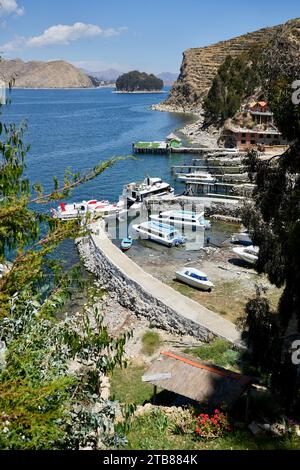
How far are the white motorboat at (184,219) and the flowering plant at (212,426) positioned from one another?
26.4 meters

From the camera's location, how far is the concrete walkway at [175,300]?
20797 mm

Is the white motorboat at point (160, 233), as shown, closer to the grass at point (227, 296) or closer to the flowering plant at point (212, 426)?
the grass at point (227, 296)

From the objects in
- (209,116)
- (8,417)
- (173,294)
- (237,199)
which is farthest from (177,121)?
(8,417)

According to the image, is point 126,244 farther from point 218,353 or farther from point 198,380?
point 198,380

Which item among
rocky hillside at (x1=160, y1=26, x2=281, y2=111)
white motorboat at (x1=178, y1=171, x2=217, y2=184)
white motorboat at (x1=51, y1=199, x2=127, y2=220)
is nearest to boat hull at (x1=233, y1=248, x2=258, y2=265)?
white motorboat at (x1=51, y1=199, x2=127, y2=220)

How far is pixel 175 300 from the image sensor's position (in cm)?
2419

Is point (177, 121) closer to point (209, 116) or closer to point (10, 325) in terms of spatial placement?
point (209, 116)

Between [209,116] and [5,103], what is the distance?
10267cm

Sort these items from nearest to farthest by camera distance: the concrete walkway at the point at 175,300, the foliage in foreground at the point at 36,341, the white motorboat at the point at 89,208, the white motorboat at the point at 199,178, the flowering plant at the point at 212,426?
the foliage in foreground at the point at 36,341 < the flowering plant at the point at 212,426 < the concrete walkway at the point at 175,300 < the white motorboat at the point at 89,208 < the white motorboat at the point at 199,178

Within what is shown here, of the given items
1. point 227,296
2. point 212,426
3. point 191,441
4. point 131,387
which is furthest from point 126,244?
point 191,441

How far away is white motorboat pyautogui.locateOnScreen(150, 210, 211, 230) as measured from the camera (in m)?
39.2

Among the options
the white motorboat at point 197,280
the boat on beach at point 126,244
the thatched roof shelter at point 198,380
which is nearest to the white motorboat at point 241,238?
the boat on beach at point 126,244

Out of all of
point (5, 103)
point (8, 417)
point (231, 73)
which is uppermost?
point (231, 73)

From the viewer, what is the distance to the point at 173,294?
24922mm
